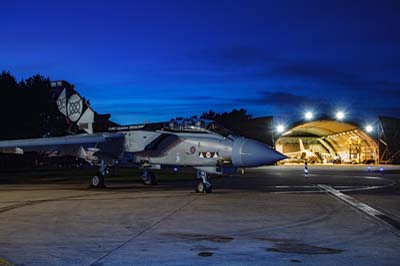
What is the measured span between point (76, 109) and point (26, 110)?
3705cm

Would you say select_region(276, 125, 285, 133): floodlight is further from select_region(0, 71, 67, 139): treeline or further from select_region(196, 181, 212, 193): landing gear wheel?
select_region(196, 181, 212, 193): landing gear wheel

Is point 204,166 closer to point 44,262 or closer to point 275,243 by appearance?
point 275,243

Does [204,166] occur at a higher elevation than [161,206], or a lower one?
higher

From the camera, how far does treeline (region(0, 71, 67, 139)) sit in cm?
5722

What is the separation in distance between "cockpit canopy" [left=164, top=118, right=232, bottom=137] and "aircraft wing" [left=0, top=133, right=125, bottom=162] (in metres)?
2.97

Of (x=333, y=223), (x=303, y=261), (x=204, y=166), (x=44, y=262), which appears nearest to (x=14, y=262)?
(x=44, y=262)

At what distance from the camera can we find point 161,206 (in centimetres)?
1435

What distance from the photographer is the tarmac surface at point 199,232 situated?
7.40m

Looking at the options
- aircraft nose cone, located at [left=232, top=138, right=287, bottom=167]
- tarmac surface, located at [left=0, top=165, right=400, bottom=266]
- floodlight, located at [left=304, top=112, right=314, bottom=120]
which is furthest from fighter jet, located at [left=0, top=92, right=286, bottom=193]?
floodlight, located at [left=304, top=112, right=314, bottom=120]

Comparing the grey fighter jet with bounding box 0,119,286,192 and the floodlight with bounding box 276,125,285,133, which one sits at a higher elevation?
the floodlight with bounding box 276,125,285,133

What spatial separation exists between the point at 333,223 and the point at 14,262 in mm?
6724

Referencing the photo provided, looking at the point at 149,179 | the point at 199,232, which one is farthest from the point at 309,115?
the point at 199,232

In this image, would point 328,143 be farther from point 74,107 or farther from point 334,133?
point 74,107

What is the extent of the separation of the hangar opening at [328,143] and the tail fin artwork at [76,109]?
51.0 m
